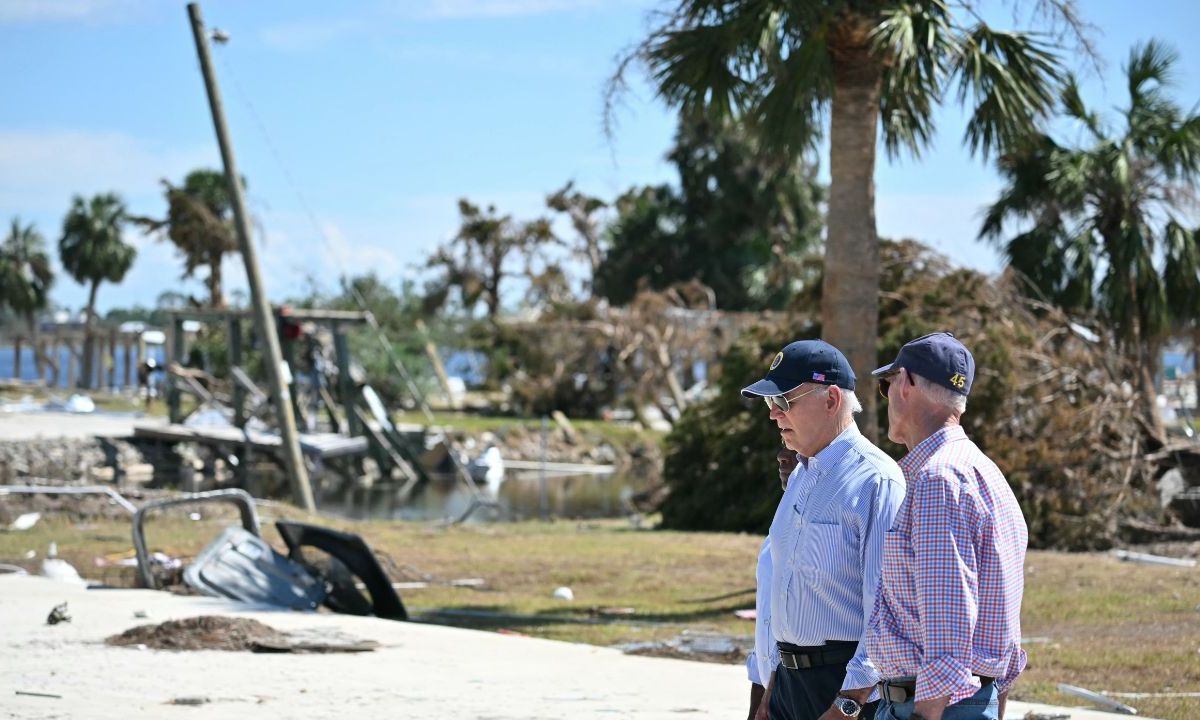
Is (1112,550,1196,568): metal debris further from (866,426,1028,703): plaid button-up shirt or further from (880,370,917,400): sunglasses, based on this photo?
(866,426,1028,703): plaid button-up shirt

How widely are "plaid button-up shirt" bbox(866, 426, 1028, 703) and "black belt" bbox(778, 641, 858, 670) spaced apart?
0.36 m

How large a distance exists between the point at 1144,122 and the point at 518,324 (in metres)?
26.7

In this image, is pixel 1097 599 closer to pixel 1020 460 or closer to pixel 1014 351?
pixel 1020 460

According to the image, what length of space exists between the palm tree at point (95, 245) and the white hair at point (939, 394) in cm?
6698

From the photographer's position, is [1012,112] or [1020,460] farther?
[1020,460]

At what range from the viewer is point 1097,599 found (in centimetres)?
1119

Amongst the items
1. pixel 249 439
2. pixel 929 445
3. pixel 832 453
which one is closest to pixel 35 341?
pixel 249 439

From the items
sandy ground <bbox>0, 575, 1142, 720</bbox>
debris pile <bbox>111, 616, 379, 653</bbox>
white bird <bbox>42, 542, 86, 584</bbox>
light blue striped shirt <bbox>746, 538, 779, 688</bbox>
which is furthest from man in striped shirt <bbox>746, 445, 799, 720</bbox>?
white bird <bbox>42, 542, 86, 584</bbox>

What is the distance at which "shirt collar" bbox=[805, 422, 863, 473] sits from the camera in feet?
13.0

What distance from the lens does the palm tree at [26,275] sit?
225ft

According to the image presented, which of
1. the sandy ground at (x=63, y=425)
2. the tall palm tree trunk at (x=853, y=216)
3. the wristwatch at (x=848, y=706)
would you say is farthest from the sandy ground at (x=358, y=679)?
the sandy ground at (x=63, y=425)

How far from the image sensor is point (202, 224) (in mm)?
51625

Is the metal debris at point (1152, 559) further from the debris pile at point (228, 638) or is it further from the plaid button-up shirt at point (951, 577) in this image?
the plaid button-up shirt at point (951, 577)

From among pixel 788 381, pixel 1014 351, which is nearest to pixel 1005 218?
pixel 1014 351
